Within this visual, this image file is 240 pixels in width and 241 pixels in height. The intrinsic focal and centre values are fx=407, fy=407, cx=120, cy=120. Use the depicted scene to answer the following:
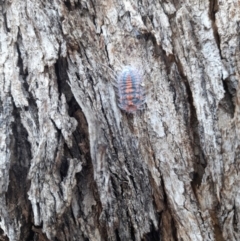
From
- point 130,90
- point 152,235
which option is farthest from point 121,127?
point 152,235

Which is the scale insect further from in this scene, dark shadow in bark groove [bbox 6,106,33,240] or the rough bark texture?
dark shadow in bark groove [bbox 6,106,33,240]

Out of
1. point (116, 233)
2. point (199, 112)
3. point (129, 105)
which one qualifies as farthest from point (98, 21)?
point (116, 233)

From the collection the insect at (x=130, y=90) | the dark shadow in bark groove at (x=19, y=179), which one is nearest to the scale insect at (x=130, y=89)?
the insect at (x=130, y=90)

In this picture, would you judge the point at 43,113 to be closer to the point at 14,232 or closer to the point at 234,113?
the point at 14,232

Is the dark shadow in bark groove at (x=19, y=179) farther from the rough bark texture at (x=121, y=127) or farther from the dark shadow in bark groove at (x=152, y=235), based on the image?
the dark shadow in bark groove at (x=152, y=235)

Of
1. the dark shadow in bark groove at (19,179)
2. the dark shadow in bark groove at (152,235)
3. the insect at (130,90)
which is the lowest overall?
the dark shadow in bark groove at (152,235)

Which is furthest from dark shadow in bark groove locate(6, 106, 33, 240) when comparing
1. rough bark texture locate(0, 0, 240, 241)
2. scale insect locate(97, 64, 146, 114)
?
scale insect locate(97, 64, 146, 114)

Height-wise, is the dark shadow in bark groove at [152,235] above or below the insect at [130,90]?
below
